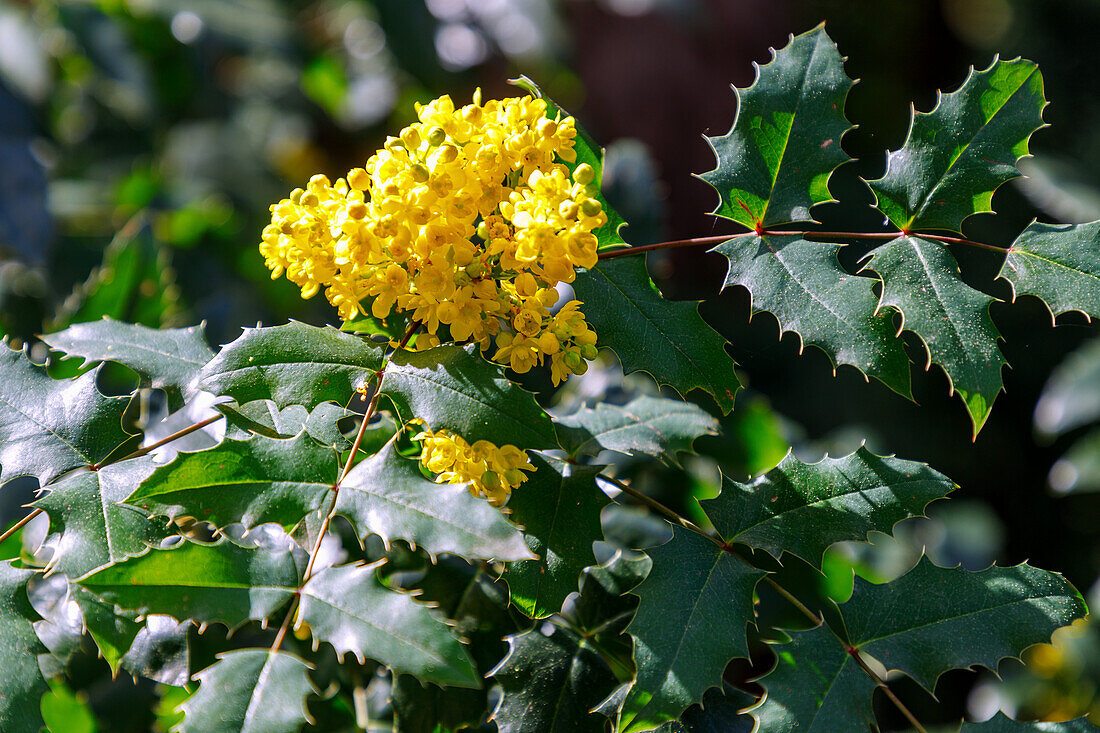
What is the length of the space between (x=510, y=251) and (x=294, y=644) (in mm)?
490

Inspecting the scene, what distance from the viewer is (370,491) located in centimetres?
67

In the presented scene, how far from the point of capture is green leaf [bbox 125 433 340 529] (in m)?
0.67

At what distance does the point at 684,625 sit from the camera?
0.72 meters

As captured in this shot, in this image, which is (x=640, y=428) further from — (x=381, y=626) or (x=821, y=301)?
(x=381, y=626)

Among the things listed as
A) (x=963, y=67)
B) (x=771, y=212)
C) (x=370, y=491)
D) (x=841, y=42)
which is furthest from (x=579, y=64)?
(x=370, y=491)

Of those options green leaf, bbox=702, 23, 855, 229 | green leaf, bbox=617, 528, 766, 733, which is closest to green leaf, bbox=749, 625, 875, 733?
green leaf, bbox=617, 528, 766, 733

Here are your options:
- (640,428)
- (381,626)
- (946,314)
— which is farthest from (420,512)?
(946,314)

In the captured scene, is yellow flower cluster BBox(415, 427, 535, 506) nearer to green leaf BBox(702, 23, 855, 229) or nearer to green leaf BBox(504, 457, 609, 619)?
green leaf BBox(504, 457, 609, 619)

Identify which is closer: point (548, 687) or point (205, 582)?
point (205, 582)

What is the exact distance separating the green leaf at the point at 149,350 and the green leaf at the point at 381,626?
281 mm

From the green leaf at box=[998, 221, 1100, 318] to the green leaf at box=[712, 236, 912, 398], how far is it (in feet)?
0.43

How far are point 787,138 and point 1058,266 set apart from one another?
273mm

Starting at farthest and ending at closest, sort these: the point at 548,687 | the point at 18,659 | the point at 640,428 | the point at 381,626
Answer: the point at 640,428 → the point at 548,687 → the point at 18,659 → the point at 381,626

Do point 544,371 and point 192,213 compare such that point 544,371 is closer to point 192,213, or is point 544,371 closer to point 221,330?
point 221,330
